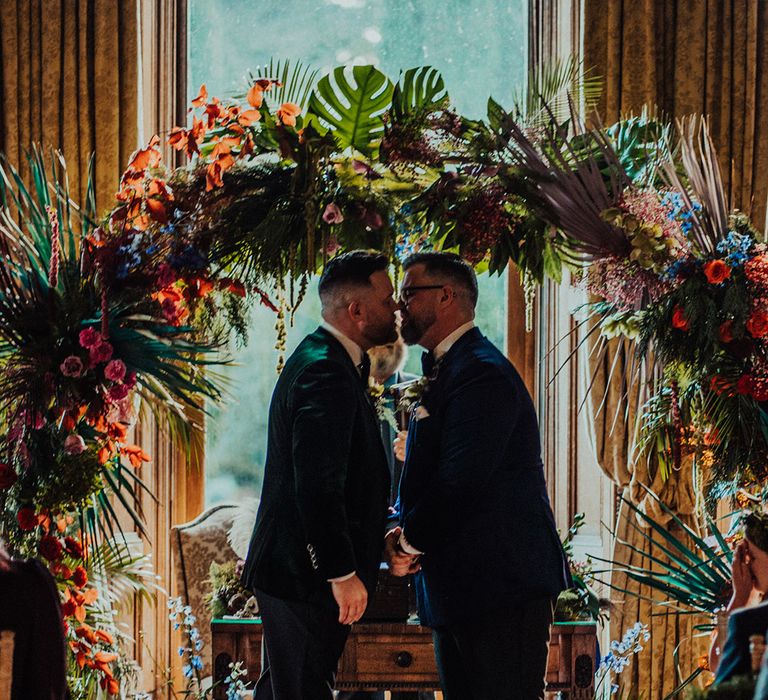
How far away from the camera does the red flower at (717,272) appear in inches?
133

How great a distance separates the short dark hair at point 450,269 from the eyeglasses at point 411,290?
0.11 feet

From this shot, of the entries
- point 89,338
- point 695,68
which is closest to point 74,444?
point 89,338

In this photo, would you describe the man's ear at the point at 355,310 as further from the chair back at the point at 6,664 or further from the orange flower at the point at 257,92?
the chair back at the point at 6,664

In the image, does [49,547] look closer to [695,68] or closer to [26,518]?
[26,518]

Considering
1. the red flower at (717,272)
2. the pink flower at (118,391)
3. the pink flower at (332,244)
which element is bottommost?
the pink flower at (118,391)

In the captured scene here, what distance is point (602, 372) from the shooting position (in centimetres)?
512

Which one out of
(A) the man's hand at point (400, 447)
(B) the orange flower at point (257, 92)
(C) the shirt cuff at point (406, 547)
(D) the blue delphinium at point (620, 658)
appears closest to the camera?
(C) the shirt cuff at point (406, 547)

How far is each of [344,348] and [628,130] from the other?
48.6 inches

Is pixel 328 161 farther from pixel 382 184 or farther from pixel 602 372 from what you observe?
pixel 602 372

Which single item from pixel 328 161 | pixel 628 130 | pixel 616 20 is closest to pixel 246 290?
pixel 328 161

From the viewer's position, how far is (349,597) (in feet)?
10.1

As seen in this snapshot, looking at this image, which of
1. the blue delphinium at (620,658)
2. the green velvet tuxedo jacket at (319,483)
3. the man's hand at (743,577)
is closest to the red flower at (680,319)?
the man's hand at (743,577)

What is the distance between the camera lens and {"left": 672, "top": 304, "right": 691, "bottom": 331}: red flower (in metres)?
3.43

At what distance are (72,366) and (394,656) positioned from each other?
4.53 feet
